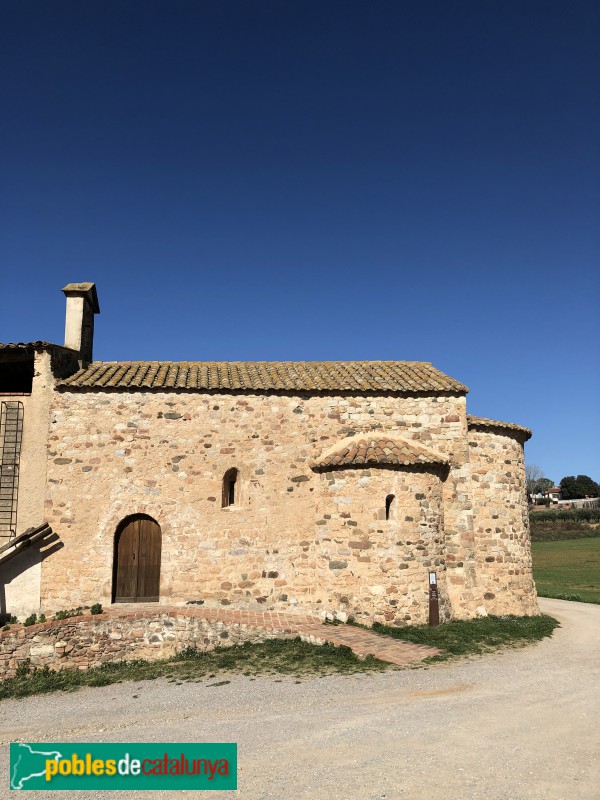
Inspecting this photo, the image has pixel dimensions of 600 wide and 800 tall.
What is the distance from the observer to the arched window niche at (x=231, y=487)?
1291cm

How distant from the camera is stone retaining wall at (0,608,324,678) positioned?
1089 centimetres

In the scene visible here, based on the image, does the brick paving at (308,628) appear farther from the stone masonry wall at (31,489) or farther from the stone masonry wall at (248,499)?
the stone masonry wall at (31,489)

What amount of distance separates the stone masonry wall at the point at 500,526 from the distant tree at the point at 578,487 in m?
83.5

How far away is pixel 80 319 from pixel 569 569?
30.5 metres

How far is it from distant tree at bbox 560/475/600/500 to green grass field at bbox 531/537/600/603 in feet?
134

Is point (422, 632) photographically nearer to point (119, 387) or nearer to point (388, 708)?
point (388, 708)

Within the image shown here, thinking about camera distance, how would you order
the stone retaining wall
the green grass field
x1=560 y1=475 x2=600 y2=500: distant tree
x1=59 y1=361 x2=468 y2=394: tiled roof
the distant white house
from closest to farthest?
1. the stone retaining wall
2. x1=59 y1=361 x2=468 y2=394: tiled roof
3. the green grass field
4. x1=560 y1=475 x2=600 y2=500: distant tree
5. the distant white house

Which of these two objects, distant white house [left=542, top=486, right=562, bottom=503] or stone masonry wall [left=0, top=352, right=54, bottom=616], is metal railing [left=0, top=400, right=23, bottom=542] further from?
distant white house [left=542, top=486, right=562, bottom=503]

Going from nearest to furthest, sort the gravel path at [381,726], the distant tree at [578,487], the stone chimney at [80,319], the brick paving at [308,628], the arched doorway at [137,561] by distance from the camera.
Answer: the gravel path at [381,726] → the brick paving at [308,628] → the arched doorway at [137,561] → the stone chimney at [80,319] → the distant tree at [578,487]

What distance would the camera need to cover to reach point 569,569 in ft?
102

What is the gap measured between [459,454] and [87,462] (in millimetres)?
9269

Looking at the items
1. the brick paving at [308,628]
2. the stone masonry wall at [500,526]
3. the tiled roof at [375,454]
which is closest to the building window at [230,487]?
the tiled roof at [375,454]

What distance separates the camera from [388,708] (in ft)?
23.6

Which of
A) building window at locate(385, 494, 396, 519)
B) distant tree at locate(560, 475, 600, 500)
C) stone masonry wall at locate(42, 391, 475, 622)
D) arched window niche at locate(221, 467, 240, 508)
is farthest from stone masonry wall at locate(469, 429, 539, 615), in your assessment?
distant tree at locate(560, 475, 600, 500)
